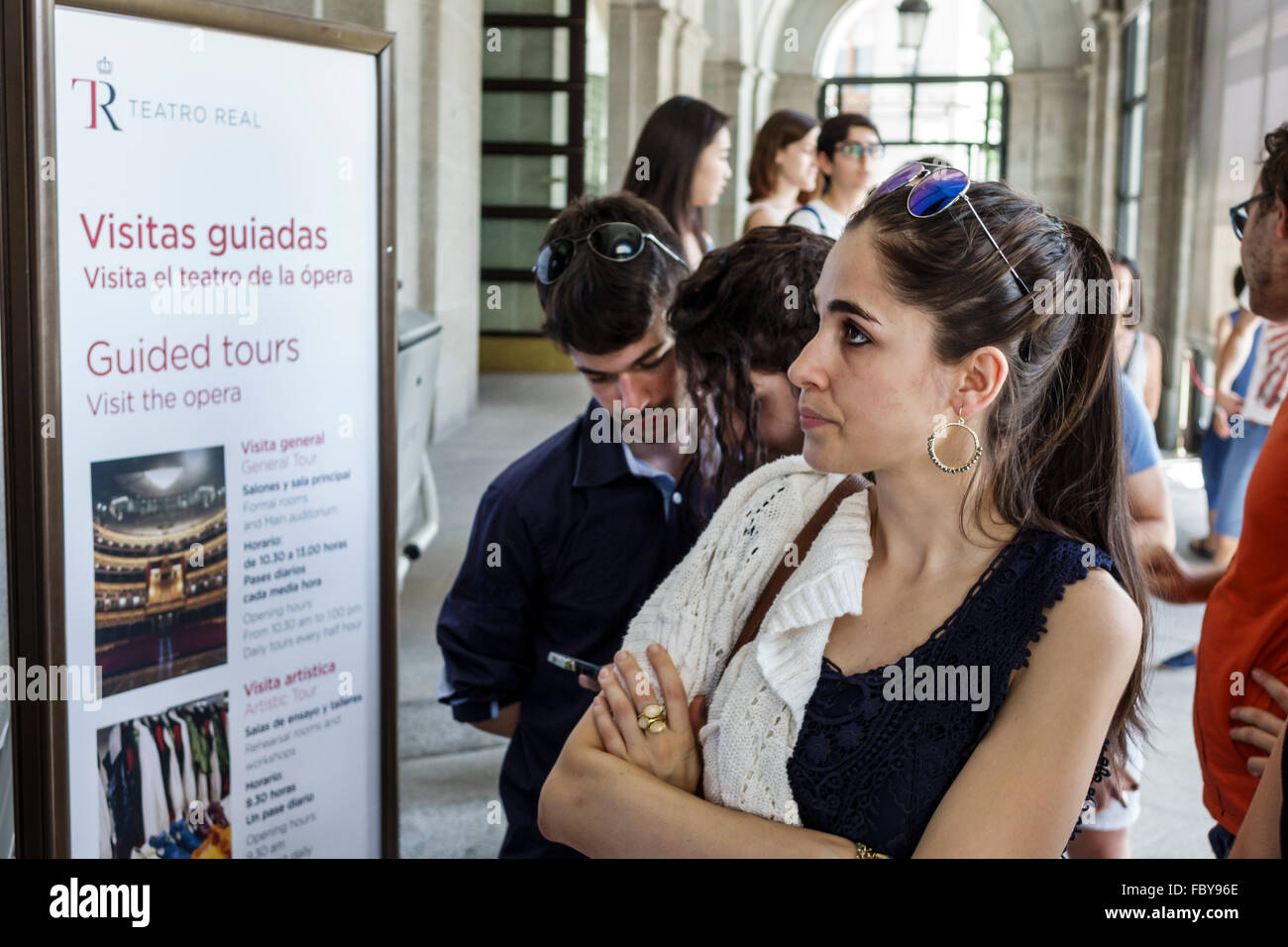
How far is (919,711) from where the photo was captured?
1.37m

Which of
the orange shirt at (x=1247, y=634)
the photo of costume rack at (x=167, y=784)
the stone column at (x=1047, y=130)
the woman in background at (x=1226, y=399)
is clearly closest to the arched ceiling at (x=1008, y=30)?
the stone column at (x=1047, y=130)

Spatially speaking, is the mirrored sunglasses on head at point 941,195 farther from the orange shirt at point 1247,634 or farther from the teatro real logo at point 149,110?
the teatro real logo at point 149,110

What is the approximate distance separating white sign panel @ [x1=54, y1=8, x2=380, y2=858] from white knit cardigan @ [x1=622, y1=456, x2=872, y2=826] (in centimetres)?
103

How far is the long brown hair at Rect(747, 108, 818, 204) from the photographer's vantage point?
501 cm

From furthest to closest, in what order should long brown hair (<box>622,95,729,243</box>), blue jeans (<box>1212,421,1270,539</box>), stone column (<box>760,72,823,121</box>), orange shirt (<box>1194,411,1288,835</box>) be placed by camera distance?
stone column (<box>760,72,823,121</box>) → blue jeans (<box>1212,421,1270,539</box>) → long brown hair (<box>622,95,729,243</box>) → orange shirt (<box>1194,411,1288,835</box>)

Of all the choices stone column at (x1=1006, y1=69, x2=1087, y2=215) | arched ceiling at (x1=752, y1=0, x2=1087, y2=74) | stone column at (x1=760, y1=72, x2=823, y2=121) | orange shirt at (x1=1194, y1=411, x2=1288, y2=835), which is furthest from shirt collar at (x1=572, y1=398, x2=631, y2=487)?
stone column at (x1=760, y1=72, x2=823, y2=121)

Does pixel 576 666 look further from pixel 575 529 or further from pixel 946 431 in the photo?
pixel 946 431

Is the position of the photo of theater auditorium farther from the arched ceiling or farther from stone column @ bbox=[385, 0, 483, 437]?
the arched ceiling

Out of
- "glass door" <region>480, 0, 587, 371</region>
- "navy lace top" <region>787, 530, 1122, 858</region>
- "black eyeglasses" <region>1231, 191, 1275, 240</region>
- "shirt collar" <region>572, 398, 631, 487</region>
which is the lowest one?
"navy lace top" <region>787, 530, 1122, 858</region>

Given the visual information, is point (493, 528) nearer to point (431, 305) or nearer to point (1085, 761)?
point (1085, 761)

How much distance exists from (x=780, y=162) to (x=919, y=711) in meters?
3.95

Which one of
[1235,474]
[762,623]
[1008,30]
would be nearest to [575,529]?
[762,623]
